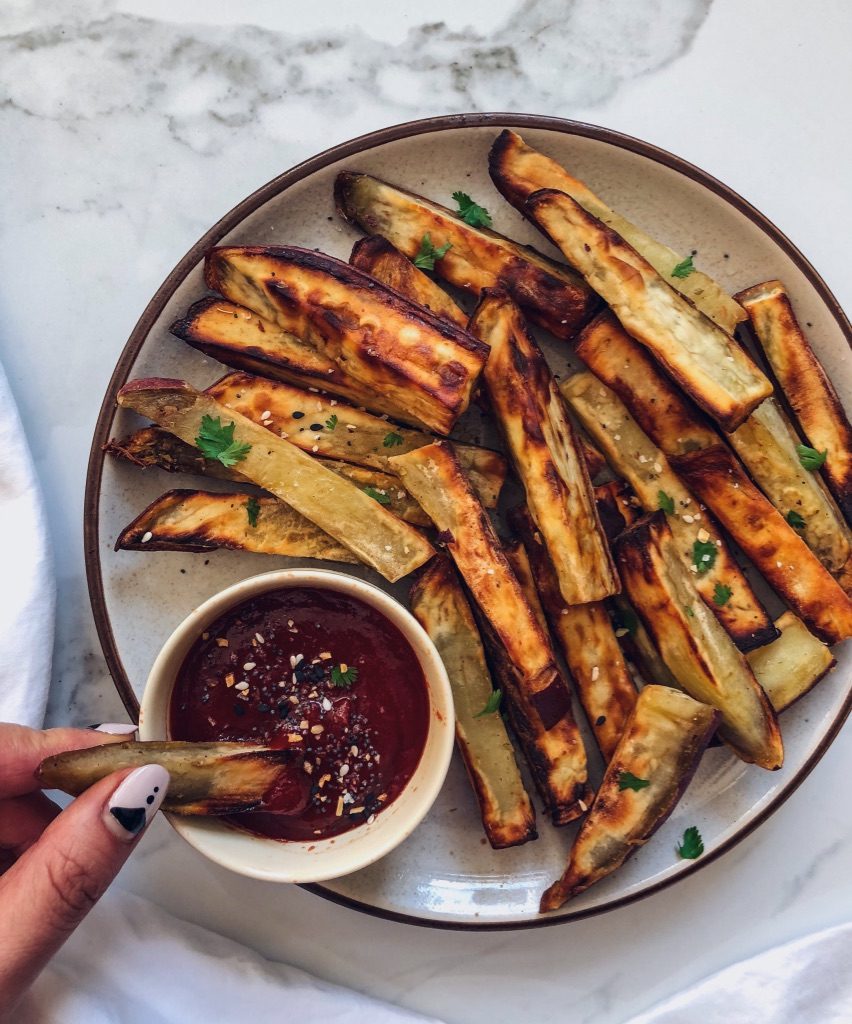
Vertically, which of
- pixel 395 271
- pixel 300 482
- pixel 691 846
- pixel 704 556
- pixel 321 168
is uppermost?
pixel 321 168

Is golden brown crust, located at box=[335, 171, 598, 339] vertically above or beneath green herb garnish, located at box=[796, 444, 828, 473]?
above

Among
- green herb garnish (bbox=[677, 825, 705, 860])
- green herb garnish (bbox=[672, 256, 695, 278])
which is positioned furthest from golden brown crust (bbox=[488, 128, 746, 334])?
green herb garnish (bbox=[677, 825, 705, 860])

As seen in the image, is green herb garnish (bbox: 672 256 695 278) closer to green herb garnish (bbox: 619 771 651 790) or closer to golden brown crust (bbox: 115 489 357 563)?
golden brown crust (bbox: 115 489 357 563)

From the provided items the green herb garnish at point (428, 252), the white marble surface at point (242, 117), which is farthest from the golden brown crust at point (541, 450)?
the white marble surface at point (242, 117)

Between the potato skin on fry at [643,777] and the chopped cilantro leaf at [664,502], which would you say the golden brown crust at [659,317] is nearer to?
the chopped cilantro leaf at [664,502]

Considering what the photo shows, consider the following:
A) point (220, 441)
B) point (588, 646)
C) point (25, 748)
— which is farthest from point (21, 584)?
point (588, 646)

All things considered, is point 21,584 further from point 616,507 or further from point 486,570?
point 616,507

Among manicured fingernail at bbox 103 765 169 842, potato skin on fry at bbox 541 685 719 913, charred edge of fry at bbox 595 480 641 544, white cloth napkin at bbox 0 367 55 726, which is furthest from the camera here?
white cloth napkin at bbox 0 367 55 726
